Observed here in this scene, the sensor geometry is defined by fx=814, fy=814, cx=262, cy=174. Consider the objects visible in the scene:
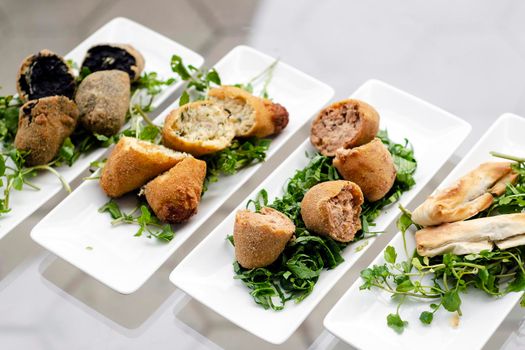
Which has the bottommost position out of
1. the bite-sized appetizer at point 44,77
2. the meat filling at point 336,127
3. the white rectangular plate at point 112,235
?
the white rectangular plate at point 112,235

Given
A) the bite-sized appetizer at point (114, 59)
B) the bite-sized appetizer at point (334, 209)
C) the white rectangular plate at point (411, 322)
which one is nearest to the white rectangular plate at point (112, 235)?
the bite-sized appetizer at point (114, 59)

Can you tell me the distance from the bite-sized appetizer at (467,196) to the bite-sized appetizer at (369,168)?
145mm

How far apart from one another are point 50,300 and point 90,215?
0.30 meters

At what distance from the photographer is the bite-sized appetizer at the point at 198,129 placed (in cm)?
270

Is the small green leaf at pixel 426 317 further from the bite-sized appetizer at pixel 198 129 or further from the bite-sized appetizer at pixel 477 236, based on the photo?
Result: the bite-sized appetizer at pixel 198 129

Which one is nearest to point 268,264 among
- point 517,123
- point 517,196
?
point 517,196

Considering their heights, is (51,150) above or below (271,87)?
below

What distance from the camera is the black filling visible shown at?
301 cm

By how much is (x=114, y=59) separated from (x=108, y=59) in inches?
0.9

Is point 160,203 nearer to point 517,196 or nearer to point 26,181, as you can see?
point 26,181

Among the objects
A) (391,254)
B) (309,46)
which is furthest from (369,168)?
(309,46)

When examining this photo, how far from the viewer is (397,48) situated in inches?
131

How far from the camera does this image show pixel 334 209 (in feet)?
8.06

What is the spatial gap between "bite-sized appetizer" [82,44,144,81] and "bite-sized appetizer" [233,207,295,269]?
0.87 metres
